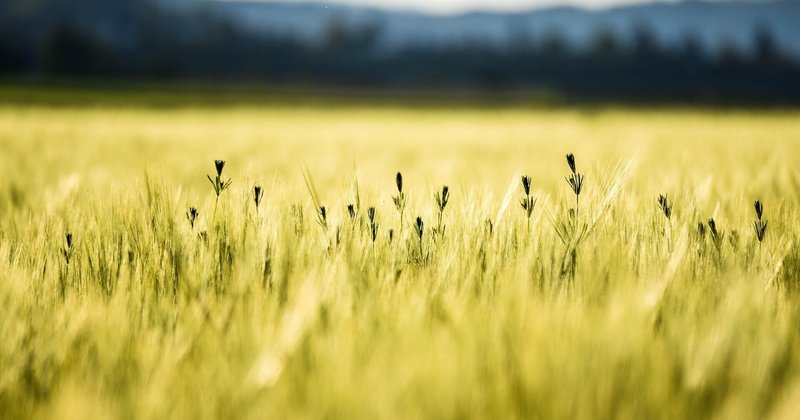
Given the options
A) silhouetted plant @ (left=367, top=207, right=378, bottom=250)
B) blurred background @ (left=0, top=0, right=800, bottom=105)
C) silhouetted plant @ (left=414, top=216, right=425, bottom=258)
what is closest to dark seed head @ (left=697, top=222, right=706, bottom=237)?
silhouetted plant @ (left=414, top=216, right=425, bottom=258)

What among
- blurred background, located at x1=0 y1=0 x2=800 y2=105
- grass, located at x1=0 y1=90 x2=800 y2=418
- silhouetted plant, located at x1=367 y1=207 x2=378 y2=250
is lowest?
grass, located at x1=0 y1=90 x2=800 y2=418

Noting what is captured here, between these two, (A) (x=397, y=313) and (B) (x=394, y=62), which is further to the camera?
(B) (x=394, y=62)

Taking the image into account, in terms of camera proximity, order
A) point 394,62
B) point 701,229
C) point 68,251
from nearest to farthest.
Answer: point 68,251 < point 701,229 < point 394,62

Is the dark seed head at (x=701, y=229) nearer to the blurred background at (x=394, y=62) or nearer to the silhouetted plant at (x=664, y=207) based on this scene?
the silhouetted plant at (x=664, y=207)

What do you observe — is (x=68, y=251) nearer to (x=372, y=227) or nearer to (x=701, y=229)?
(x=372, y=227)

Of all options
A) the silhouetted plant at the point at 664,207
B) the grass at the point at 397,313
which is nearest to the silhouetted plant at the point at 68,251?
the grass at the point at 397,313

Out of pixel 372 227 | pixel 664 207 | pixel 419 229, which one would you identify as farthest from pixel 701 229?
pixel 372 227

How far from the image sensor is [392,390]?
838 mm

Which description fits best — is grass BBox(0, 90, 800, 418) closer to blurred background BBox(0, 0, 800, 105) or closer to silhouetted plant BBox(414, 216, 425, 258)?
silhouetted plant BBox(414, 216, 425, 258)

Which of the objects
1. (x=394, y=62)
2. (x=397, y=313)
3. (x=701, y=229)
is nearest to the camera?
(x=397, y=313)

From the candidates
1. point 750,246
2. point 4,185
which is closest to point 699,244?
point 750,246

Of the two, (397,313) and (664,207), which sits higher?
(664,207)

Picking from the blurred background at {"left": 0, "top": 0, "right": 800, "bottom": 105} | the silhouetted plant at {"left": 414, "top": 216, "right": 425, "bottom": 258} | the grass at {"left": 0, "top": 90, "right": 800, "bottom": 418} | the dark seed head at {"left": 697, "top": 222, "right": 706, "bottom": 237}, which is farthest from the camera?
→ the blurred background at {"left": 0, "top": 0, "right": 800, "bottom": 105}

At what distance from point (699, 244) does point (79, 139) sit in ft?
26.8
